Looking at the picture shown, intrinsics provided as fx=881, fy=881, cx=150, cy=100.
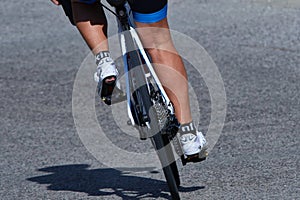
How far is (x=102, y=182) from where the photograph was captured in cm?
611

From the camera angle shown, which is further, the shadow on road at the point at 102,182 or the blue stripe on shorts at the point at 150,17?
the shadow on road at the point at 102,182

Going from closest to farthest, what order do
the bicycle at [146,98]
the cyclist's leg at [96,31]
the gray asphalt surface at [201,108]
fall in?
the bicycle at [146,98]
the cyclist's leg at [96,31]
the gray asphalt surface at [201,108]

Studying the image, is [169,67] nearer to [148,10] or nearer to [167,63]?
[167,63]

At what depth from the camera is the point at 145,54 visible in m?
5.37

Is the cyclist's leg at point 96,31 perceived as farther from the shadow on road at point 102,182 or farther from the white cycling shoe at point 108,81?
the shadow on road at point 102,182

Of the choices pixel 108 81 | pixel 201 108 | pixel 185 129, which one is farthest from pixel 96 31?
pixel 201 108

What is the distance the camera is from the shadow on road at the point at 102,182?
5.82 meters

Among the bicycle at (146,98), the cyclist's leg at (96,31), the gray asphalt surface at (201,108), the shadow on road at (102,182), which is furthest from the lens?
the gray asphalt surface at (201,108)

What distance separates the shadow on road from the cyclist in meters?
0.48

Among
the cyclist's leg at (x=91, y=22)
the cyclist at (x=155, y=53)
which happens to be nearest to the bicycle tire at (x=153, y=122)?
the cyclist at (x=155, y=53)

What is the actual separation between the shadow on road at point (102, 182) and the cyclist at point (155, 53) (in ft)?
1.56

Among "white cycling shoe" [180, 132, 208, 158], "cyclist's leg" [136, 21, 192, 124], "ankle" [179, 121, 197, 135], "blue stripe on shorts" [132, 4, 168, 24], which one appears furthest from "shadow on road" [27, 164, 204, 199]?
"blue stripe on shorts" [132, 4, 168, 24]

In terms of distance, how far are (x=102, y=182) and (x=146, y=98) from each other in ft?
3.44

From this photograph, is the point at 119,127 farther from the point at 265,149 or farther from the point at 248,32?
the point at 248,32
